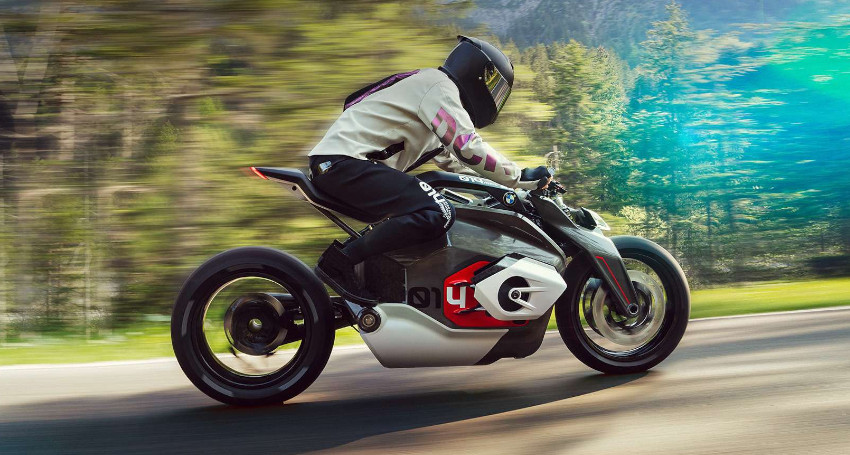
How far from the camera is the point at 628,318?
15.2ft

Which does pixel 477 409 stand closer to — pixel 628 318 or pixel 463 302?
pixel 463 302

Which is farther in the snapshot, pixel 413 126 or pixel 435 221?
pixel 413 126

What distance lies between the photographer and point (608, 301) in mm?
4645

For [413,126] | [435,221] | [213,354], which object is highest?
[413,126]

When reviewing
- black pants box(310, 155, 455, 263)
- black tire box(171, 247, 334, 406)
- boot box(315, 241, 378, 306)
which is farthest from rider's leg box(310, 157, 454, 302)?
black tire box(171, 247, 334, 406)

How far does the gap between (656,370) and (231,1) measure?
6487mm

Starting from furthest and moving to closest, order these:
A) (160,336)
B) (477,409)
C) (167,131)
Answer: (167,131), (160,336), (477,409)

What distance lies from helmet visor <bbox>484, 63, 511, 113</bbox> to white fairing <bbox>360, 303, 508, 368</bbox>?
1.17 metres

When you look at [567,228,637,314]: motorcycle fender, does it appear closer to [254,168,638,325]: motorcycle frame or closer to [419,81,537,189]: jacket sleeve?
[254,168,638,325]: motorcycle frame

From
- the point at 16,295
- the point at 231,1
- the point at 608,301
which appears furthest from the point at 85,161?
the point at 608,301

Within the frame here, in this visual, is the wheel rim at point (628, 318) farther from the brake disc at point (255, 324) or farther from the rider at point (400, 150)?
the brake disc at point (255, 324)

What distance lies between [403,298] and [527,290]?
1.99 feet

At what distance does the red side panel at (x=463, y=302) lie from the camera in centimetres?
435

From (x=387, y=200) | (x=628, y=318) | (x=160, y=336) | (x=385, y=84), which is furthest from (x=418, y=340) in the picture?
(x=160, y=336)
